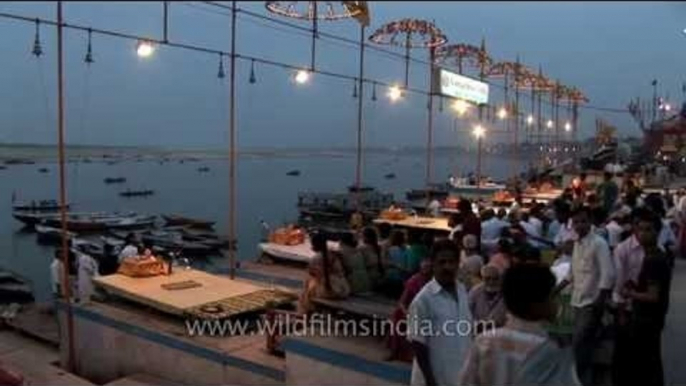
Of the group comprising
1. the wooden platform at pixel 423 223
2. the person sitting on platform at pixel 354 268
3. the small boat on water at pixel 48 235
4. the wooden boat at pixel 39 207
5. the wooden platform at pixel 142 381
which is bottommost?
the small boat on water at pixel 48 235

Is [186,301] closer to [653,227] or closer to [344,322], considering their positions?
[344,322]

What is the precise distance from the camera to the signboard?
15844mm

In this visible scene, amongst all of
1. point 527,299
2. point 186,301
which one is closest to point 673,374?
point 527,299

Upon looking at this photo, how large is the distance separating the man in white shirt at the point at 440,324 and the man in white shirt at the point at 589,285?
6.03 feet

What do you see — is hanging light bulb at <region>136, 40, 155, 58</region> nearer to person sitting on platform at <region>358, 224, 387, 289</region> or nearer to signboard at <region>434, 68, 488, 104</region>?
person sitting on platform at <region>358, 224, 387, 289</region>

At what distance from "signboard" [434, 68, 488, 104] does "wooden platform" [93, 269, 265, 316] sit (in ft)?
27.7

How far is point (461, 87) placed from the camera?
16844mm

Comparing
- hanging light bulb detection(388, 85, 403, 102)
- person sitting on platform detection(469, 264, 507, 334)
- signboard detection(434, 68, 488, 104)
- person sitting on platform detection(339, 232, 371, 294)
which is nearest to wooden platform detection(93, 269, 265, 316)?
person sitting on platform detection(339, 232, 371, 294)

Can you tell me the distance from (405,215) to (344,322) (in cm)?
829

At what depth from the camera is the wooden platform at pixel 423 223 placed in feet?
41.1

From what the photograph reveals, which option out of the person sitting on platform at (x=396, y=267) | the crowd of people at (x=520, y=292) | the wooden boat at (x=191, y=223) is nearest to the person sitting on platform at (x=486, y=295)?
the crowd of people at (x=520, y=292)

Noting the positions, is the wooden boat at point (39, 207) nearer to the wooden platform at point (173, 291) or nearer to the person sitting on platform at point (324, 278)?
the wooden platform at point (173, 291)

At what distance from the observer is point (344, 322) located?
633 centimetres

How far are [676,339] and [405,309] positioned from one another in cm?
298
